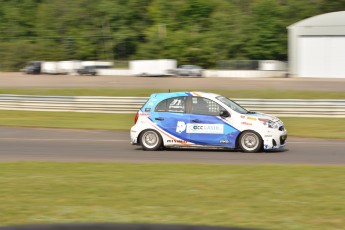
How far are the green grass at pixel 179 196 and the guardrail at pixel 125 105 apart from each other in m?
13.5

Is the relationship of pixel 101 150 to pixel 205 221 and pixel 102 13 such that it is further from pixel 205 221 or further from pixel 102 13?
pixel 102 13

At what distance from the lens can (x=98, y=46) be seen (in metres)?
82.6

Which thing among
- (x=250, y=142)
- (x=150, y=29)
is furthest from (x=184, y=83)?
(x=250, y=142)

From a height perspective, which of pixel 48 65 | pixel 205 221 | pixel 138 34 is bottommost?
pixel 205 221

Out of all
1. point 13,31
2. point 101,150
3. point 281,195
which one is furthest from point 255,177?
point 13,31

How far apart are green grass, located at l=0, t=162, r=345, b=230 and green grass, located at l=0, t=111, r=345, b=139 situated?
32.6ft

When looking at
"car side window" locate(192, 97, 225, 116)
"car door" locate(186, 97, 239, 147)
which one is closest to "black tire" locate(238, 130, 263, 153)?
"car door" locate(186, 97, 239, 147)

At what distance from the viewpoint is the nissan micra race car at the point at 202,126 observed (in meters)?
15.6

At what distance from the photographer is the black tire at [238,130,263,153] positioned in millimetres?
15531

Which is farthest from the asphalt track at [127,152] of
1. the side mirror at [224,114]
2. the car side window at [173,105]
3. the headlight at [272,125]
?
the car side window at [173,105]

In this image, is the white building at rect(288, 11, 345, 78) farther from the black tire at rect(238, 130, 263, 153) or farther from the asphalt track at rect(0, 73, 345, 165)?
the black tire at rect(238, 130, 263, 153)

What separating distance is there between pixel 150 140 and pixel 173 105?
989 mm

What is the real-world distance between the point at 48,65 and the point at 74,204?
58774 mm

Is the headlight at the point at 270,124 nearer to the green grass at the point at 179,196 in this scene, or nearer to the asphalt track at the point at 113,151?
the asphalt track at the point at 113,151
